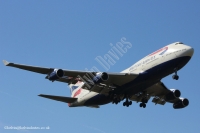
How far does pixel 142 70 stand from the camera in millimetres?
44375

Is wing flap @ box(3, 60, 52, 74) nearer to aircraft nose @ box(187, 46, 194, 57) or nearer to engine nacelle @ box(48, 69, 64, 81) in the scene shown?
engine nacelle @ box(48, 69, 64, 81)

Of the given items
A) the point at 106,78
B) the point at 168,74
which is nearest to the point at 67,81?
the point at 106,78

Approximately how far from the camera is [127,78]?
45062 mm

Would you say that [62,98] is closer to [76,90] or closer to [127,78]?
[76,90]

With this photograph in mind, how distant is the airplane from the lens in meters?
43.0

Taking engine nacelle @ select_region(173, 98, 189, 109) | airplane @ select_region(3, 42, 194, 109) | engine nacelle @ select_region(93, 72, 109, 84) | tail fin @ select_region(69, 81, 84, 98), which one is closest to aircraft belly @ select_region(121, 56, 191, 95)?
airplane @ select_region(3, 42, 194, 109)

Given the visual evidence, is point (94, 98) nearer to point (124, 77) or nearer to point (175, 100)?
point (124, 77)

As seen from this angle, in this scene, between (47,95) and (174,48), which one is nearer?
(174,48)

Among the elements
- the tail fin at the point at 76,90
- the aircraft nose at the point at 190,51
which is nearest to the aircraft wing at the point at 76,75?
the aircraft nose at the point at 190,51

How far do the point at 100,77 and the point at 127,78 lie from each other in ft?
11.0

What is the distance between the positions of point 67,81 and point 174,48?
12636 millimetres

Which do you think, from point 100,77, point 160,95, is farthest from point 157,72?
point 160,95

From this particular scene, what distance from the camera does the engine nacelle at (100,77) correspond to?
143ft

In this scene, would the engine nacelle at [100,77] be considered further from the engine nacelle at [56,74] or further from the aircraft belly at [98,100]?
the aircraft belly at [98,100]
